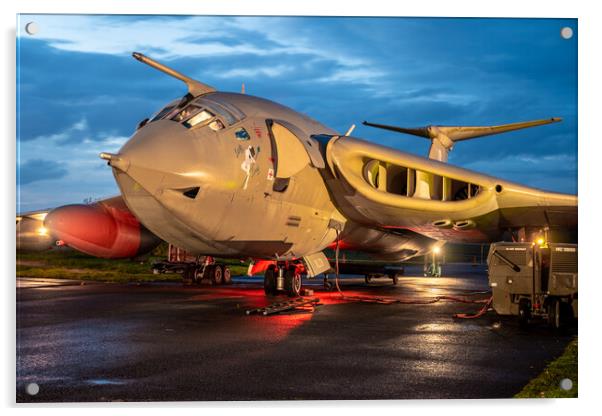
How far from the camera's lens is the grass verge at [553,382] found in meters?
7.36

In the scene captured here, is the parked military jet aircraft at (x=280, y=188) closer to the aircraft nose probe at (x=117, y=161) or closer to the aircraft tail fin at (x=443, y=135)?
the aircraft nose probe at (x=117, y=161)

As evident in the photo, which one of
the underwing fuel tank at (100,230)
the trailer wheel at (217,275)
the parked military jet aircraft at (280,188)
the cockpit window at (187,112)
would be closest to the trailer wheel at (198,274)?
the trailer wheel at (217,275)

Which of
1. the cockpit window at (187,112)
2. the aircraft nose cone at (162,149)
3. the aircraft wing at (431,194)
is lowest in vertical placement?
the aircraft wing at (431,194)

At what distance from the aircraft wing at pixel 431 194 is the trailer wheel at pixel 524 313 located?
1.73 meters

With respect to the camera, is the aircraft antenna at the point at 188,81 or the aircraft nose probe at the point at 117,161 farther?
the aircraft antenna at the point at 188,81

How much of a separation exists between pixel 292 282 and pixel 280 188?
3716mm

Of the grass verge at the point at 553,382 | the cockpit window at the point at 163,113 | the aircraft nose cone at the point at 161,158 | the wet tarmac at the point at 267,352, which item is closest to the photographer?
the wet tarmac at the point at 267,352

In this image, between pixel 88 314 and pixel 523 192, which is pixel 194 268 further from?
pixel 523 192

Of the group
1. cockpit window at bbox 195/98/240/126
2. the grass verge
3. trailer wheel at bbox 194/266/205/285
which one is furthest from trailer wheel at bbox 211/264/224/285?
the grass verge

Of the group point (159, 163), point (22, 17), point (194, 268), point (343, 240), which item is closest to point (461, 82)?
point (159, 163)

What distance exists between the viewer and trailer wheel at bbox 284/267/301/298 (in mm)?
16109

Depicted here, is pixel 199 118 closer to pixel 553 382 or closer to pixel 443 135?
pixel 553 382

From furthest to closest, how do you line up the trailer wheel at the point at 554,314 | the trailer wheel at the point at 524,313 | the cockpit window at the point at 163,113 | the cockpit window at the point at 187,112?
the cockpit window at the point at 163,113 < the cockpit window at the point at 187,112 < the trailer wheel at the point at 524,313 < the trailer wheel at the point at 554,314

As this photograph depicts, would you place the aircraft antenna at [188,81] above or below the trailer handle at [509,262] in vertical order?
above
